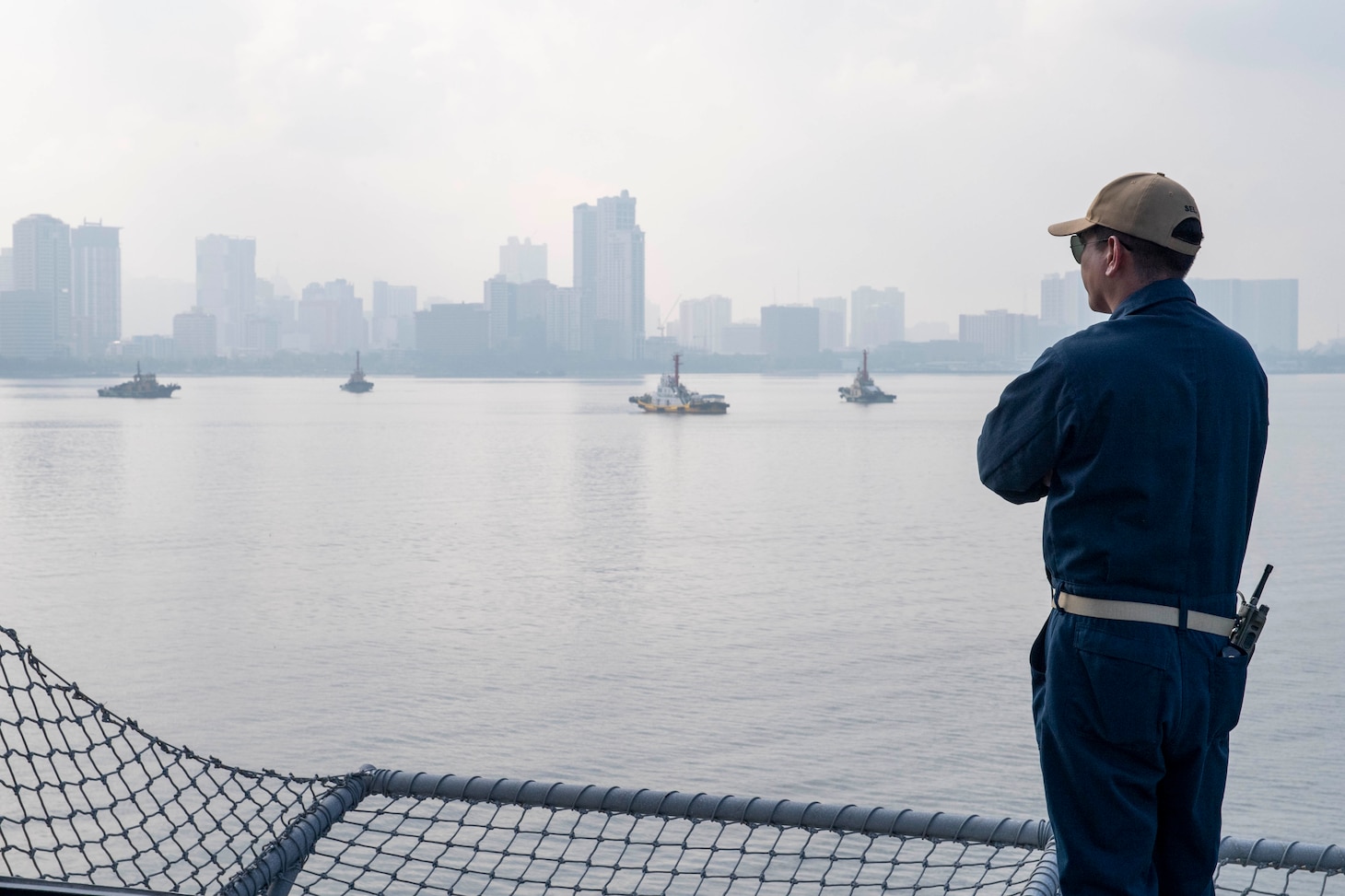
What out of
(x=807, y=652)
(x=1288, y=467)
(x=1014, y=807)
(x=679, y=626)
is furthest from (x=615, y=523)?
(x=1288, y=467)

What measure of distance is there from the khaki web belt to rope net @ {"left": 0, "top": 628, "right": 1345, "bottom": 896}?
466 millimetres

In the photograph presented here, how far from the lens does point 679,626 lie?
505 inches

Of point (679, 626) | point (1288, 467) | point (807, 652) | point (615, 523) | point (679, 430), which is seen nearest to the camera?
point (807, 652)

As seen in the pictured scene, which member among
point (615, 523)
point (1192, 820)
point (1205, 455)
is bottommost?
point (615, 523)

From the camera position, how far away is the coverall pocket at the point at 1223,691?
1.48m

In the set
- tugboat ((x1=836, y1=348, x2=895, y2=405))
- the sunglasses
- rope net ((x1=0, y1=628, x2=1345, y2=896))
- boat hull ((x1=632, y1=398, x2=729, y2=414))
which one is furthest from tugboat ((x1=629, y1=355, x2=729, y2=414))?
the sunglasses

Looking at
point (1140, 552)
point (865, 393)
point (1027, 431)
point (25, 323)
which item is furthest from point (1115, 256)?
point (25, 323)

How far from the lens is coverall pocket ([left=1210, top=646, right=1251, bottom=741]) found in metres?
1.48

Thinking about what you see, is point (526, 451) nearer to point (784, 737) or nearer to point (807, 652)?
point (807, 652)

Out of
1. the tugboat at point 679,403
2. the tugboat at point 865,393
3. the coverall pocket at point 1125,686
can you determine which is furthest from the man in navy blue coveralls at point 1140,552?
the tugboat at point 865,393

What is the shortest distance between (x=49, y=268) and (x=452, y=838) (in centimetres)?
13197

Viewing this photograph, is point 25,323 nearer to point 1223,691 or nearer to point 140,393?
point 140,393

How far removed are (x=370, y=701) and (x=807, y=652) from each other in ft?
12.3

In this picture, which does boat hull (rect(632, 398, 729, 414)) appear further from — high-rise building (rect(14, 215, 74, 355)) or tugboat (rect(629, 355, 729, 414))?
high-rise building (rect(14, 215, 74, 355))
